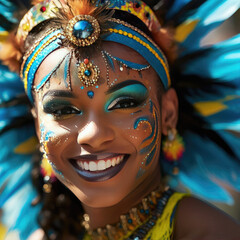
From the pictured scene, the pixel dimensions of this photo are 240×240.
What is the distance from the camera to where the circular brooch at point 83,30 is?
2.27 m

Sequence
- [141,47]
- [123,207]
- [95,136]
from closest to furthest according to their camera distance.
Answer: [95,136] → [141,47] → [123,207]

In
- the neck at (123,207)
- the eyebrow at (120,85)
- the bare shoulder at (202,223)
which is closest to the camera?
the bare shoulder at (202,223)

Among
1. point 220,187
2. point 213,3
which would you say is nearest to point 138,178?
point 220,187

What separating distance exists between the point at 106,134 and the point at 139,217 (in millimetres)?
611

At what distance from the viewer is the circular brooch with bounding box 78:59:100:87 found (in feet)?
7.43

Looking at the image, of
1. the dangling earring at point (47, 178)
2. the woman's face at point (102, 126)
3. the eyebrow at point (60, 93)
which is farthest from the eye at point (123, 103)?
the dangling earring at point (47, 178)

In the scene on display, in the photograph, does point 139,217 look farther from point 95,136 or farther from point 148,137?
point 95,136

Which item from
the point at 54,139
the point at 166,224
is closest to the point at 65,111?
the point at 54,139

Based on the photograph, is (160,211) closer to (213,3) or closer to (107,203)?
(107,203)

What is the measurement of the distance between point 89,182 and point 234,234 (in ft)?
2.62

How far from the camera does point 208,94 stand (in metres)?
2.86

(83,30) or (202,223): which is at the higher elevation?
(83,30)

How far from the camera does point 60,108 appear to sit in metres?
2.38

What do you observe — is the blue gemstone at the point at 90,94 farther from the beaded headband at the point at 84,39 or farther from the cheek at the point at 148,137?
the cheek at the point at 148,137
